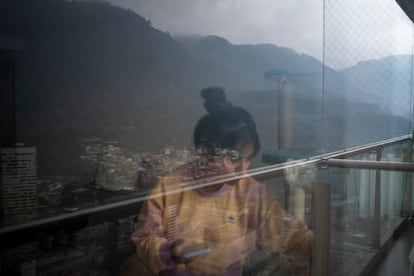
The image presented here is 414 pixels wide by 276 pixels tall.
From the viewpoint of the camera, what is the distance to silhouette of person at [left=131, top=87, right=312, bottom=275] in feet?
4.41

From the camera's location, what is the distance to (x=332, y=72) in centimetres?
357

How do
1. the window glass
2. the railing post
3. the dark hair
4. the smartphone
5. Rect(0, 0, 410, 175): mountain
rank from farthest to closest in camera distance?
the railing post → the dark hair → the smartphone → Rect(0, 0, 410, 175): mountain → the window glass

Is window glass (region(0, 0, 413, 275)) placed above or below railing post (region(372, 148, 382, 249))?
above

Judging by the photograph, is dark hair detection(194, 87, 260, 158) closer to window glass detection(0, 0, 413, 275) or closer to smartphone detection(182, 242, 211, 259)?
window glass detection(0, 0, 413, 275)

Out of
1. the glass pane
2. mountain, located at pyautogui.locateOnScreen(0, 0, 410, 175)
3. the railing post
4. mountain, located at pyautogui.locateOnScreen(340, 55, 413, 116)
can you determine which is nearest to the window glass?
mountain, located at pyautogui.locateOnScreen(0, 0, 410, 175)

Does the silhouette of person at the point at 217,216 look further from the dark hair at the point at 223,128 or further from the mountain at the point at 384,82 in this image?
the mountain at the point at 384,82

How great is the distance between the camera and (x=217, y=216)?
1.60 m

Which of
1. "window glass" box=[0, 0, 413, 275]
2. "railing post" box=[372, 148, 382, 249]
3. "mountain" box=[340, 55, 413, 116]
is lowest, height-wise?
"railing post" box=[372, 148, 382, 249]

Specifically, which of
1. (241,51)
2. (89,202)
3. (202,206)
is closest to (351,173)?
(241,51)

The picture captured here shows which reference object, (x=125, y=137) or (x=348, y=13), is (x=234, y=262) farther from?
(x=348, y=13)

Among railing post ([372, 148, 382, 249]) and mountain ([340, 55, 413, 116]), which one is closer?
railing post ([372, 148, 382, 249])

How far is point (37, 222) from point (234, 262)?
96 cm

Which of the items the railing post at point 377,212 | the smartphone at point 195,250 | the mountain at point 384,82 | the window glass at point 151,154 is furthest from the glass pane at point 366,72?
the smartphone at point 195,250

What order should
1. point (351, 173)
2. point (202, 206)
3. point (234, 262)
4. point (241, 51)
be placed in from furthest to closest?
1. point (241, 51)
2. point (351, 173)
3. point (234, 262)
4. point (202, 206)
